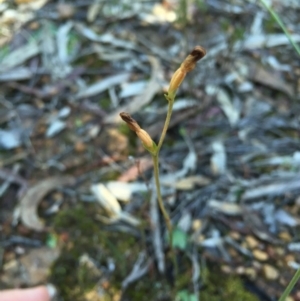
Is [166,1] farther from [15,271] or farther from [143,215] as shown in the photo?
[15,271]

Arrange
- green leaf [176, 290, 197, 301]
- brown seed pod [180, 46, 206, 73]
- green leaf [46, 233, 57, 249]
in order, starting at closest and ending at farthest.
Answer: brown seed pod [180, 46, 206, 73] < green leaf [176, 290, 197, 301] < green leaf [46, 233, 57, 249]

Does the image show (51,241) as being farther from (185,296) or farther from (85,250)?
(185,296)

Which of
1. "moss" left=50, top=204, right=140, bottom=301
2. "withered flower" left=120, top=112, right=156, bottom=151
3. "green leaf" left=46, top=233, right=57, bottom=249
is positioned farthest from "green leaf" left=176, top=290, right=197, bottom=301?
"withered flower" left=120, top=112, right=156, bottom=151

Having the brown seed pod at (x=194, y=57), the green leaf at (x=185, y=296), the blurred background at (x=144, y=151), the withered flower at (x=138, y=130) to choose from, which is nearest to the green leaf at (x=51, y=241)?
the blurred background at (x=144, y=151)

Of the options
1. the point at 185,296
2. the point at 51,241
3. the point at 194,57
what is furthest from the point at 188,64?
the point at 51,241

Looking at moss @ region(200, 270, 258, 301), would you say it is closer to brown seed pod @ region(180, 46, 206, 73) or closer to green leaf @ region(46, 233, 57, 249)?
green leaf @ region(46, 233, 57, 249)

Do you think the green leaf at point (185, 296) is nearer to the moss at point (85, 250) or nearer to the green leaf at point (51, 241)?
the moss at point (85, 250)

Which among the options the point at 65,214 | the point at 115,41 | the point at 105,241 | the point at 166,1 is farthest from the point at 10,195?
the point at 166,1
